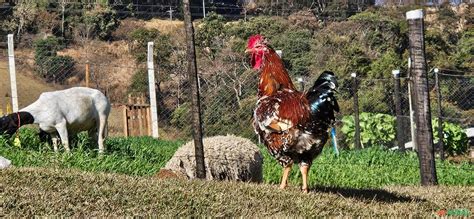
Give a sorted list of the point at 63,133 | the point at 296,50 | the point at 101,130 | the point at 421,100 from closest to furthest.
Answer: the point at 421,100 < the point at 63,133 < the point at 101,130 < the point at 296,50

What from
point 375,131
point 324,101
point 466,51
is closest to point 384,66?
point 466,51

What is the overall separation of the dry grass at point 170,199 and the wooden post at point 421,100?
4.93 ft

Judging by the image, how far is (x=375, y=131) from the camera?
1911cm

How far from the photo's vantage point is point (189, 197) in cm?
655

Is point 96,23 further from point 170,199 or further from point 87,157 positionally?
point 170,199

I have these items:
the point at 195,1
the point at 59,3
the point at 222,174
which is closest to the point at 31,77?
the point at 59,3

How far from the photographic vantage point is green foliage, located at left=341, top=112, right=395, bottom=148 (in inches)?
735

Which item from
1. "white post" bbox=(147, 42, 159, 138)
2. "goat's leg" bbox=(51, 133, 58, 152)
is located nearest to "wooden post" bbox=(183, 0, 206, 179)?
"goat's leg" bbox=(51, 133, 58, 152)

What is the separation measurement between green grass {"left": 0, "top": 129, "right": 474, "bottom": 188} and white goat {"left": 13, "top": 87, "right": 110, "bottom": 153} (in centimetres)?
25

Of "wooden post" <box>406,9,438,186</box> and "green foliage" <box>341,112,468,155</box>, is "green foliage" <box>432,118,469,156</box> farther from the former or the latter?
"wooden post" <box>406,9,438,186</box>

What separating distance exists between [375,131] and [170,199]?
1325 centimetres

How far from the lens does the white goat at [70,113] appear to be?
11.6m

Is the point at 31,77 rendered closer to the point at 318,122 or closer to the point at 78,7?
the point at 78,7

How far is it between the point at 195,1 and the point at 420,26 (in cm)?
4102
